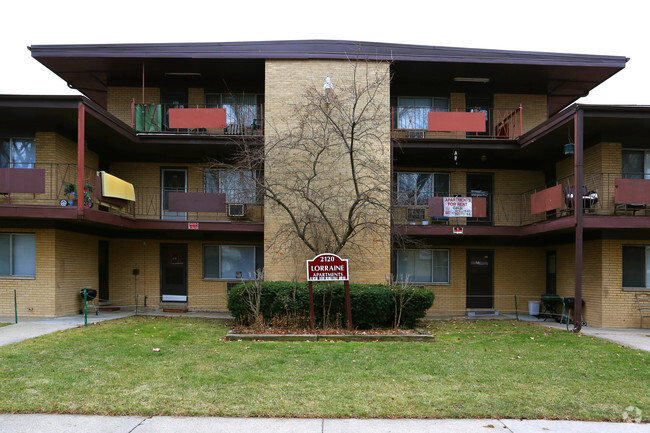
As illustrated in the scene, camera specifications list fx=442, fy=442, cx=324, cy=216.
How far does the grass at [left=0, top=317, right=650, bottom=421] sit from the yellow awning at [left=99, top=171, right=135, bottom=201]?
500 cm

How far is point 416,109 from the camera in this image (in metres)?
17.9

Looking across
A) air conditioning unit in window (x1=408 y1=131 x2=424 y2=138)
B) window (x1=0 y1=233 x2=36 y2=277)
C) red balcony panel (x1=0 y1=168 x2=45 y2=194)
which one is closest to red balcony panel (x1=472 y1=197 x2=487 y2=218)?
air conditioning unit in window (x1=408 y1=131 x2=424 y2=138)

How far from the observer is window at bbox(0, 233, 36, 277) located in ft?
47.6

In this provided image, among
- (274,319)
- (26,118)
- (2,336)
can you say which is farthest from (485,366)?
(26,118)

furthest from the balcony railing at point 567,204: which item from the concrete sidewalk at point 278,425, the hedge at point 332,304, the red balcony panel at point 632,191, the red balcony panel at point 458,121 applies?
the concrete sidewalk at point 278,425

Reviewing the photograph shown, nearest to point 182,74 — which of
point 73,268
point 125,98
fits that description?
point 125,98

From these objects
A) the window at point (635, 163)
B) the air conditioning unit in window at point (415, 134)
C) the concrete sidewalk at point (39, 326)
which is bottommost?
the concrete sidewalk at point (39, 326)

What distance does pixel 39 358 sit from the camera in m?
8.52

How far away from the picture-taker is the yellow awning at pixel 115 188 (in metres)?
14.3

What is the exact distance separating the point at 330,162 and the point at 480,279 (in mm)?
7972

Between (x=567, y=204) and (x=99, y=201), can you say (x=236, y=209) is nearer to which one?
(x=99, y=201)

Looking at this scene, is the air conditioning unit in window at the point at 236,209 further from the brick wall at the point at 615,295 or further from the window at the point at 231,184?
the brick wall at the point at 615,295

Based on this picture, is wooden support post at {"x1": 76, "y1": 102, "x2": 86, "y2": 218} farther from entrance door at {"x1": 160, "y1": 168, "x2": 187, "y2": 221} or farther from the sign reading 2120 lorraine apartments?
the sign reading 2120 lorraine apartments

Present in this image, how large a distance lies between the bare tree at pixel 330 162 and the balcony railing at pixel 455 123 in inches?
70.4
